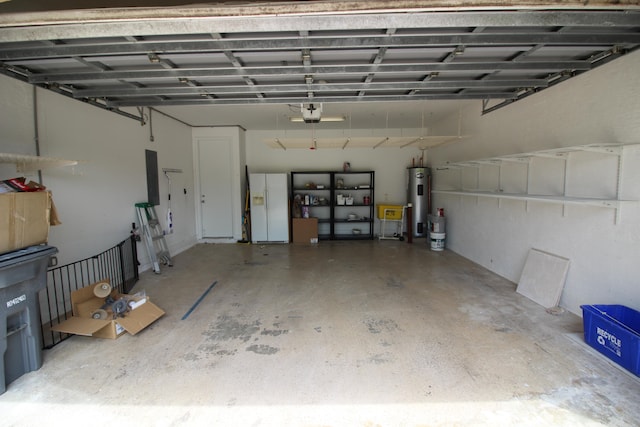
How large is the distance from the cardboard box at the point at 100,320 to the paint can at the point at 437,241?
16.6 ft

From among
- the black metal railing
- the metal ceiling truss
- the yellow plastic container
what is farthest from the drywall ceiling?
the yellow plastic container

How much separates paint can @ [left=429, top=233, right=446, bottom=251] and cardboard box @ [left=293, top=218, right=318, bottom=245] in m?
2.64

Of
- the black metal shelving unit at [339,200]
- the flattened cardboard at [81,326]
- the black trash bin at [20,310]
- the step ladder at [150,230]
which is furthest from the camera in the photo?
the black metal shelving unit at [339,200]

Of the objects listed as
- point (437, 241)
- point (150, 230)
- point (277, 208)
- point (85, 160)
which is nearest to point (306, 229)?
point (277, 208)

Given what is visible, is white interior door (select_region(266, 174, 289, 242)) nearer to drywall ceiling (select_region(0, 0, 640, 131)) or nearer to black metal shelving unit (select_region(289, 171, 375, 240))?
black metal shelving unit (select_region(289, 171, 375, 240))

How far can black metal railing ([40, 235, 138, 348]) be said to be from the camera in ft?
9.75

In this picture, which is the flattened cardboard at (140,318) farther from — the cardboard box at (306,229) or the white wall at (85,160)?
the cardboard box at (306,229)

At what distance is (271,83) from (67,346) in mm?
3272

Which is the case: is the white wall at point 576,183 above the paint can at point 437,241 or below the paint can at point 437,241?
→ above

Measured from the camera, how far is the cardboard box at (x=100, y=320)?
2.62m

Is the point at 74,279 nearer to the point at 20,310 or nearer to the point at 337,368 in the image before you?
the point at 20,310

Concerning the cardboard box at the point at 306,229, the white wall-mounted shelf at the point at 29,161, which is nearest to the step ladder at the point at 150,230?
the white wall-mounted shelf at the point at 29,161

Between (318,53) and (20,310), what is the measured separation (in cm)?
307

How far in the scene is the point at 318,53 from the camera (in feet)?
8.75
